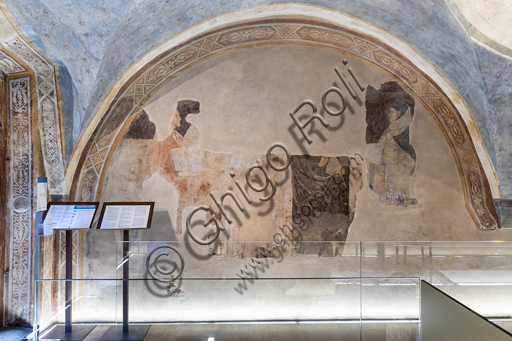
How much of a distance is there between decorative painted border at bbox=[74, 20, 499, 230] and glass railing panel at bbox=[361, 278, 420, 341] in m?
3.07

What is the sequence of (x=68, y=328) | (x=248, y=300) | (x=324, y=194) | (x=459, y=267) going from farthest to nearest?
(x=324, y=194) < (x=68, y=328) < (x=459, y=267) < (x=248, y=300)

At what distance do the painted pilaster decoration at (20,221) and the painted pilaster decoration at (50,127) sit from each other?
29cm

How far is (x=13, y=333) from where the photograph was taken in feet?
18.5

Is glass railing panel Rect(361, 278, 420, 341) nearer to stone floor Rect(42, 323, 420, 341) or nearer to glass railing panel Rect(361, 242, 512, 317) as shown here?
stone floor Rect(42, 323, 420, 341)

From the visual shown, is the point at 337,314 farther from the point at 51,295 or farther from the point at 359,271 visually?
the point at 51,295

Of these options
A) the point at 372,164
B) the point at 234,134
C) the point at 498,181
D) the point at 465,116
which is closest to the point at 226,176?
the point at 234,134

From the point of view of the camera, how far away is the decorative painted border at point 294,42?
6113 mm

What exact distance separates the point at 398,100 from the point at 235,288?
14.4 ft

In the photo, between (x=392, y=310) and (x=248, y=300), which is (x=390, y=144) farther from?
(x=248, y=300)

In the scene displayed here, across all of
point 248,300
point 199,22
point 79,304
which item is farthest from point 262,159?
point 79,304

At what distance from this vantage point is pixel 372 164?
6578mm

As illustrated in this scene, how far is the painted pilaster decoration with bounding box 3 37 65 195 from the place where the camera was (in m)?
5.60

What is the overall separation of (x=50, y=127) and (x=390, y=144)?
538 cm

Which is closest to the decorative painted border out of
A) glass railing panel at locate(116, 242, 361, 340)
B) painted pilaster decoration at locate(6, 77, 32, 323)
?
painted pilaster decoration at locate(6, 77, 32, 323)
